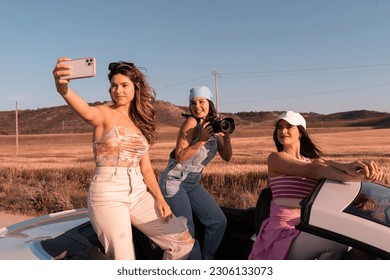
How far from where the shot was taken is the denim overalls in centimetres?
313

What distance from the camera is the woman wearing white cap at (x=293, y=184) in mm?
2125

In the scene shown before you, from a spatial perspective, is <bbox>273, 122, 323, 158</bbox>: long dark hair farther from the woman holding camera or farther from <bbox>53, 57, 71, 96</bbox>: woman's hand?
<bbox>53, 57, 71, 96</bbox>: woman's hand

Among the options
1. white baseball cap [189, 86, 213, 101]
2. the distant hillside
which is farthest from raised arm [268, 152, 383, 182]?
the distant hillside

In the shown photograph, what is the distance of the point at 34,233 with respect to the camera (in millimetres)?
2854

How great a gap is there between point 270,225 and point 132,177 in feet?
2.63

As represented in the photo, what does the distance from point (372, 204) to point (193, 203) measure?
4.89ft

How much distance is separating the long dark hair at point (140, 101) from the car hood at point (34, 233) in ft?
2.43

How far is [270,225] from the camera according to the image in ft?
8.23

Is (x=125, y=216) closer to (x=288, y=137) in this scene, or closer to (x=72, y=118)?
(x=288, y=137)

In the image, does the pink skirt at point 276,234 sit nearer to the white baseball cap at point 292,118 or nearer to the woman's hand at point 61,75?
the white baseball cap at point 292,118

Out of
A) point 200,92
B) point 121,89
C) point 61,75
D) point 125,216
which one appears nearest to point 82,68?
point 61,75

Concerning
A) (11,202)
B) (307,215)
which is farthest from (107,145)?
(11,202)

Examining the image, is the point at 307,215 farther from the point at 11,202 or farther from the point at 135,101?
the point at 11,202
